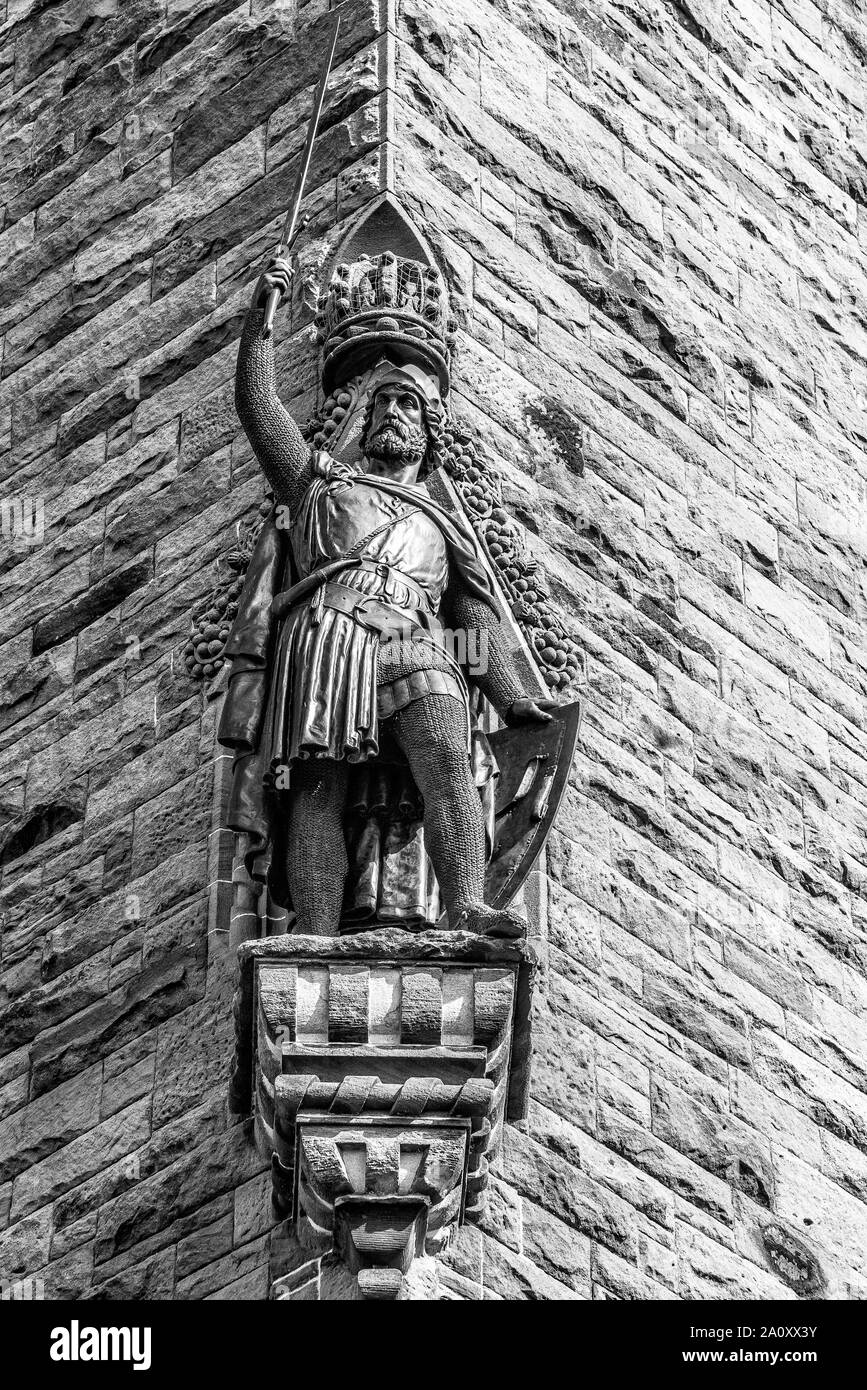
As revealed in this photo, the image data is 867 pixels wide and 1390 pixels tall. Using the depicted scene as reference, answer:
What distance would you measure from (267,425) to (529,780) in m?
1.60

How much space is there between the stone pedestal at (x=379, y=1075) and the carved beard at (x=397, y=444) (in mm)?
1948

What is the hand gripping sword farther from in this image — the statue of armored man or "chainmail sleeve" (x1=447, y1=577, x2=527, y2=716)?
"chainmail sleeve" (x1=447, y1=577, x2=527, y2=716)

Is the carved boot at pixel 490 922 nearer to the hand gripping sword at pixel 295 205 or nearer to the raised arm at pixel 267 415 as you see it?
the raised arm at pixel 267 415

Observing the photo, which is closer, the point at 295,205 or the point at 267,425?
the point at 267,425

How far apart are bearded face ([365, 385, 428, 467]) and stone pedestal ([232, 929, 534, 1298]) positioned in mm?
1955

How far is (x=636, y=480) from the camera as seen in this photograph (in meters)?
15.0

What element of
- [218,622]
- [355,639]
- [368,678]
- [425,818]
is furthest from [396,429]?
[425,818]

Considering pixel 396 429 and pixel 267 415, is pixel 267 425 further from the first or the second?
pixel 396 429

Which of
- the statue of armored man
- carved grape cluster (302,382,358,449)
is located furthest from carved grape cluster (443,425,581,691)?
carved grape cluster (302,382,358,449)

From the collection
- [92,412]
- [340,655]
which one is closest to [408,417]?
[340,655]

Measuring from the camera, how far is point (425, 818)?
12383 millimetres

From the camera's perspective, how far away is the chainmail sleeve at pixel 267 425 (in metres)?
13.2

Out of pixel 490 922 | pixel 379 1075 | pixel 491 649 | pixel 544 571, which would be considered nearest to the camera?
pixel 379 1075

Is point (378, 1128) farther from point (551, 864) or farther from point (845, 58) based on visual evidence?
point (845, 58)
